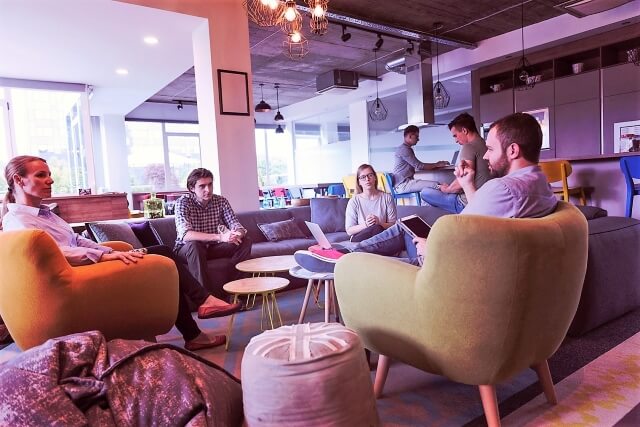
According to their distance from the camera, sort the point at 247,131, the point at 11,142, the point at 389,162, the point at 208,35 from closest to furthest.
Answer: the point at 208,35
the point at 247,131
the point at 11,142
the point at 389,162

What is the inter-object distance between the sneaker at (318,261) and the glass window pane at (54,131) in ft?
22.8

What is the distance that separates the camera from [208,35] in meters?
4.83

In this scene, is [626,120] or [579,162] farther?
[626,120]

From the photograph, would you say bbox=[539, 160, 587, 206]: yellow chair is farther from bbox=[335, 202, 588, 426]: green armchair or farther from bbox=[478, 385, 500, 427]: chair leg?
bbox=[478, 385, 500, 427]: chair leg

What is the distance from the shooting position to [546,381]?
5.72ft

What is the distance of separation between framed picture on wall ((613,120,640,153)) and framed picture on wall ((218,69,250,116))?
491cm

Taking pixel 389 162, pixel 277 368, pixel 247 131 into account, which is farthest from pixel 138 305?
pixel 389 162

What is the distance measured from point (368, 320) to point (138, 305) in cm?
112

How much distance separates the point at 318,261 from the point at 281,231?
1.98 metres

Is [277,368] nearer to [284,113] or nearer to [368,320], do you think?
[368,320]

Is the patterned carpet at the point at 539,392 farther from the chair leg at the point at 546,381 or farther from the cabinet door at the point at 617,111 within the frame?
the cabinet door at the point at 617,111

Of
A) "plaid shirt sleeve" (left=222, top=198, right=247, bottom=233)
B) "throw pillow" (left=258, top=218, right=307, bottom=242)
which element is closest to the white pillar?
"throw pillow" (left=258, top=218, right=307, bottom=242)

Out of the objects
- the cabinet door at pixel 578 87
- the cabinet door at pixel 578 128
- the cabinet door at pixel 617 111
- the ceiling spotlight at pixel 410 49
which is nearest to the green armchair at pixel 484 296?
the cabinet door at pixel 617 111

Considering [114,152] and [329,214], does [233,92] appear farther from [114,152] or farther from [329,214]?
[114,152]
